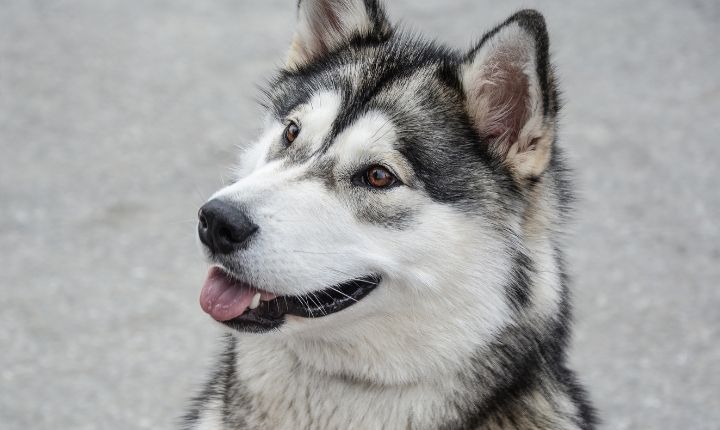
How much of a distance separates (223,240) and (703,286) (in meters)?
5.05

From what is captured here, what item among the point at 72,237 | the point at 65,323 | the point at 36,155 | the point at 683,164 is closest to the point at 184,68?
the point at 36,155

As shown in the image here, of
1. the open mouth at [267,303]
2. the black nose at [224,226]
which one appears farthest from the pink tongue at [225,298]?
the black nose at [224,226]

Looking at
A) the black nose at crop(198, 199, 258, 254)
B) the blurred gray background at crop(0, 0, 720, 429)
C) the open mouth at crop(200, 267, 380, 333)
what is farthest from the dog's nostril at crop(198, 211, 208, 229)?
the blurred gray background at crop(0, 0, 720, 429)

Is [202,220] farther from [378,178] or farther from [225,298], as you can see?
[378,178]

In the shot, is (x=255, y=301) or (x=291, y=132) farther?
(x=291, y=132)

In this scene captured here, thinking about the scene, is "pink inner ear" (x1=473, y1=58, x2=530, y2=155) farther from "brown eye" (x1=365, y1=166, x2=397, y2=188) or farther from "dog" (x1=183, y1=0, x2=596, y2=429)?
"brown eye" (x1=365, y1=166, x2=397, y2=188)

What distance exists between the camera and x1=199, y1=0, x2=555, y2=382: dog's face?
10.3 feet

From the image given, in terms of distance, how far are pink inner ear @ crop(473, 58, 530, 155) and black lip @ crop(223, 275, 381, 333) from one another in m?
0.77

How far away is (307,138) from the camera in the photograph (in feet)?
11.4

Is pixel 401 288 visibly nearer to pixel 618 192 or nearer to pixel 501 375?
pixel 501 375

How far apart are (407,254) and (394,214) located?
168 mm

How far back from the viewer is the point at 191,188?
818 centimetres

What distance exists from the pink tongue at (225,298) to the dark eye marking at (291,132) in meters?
0.66

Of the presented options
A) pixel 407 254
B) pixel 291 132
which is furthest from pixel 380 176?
pixel 291 132
